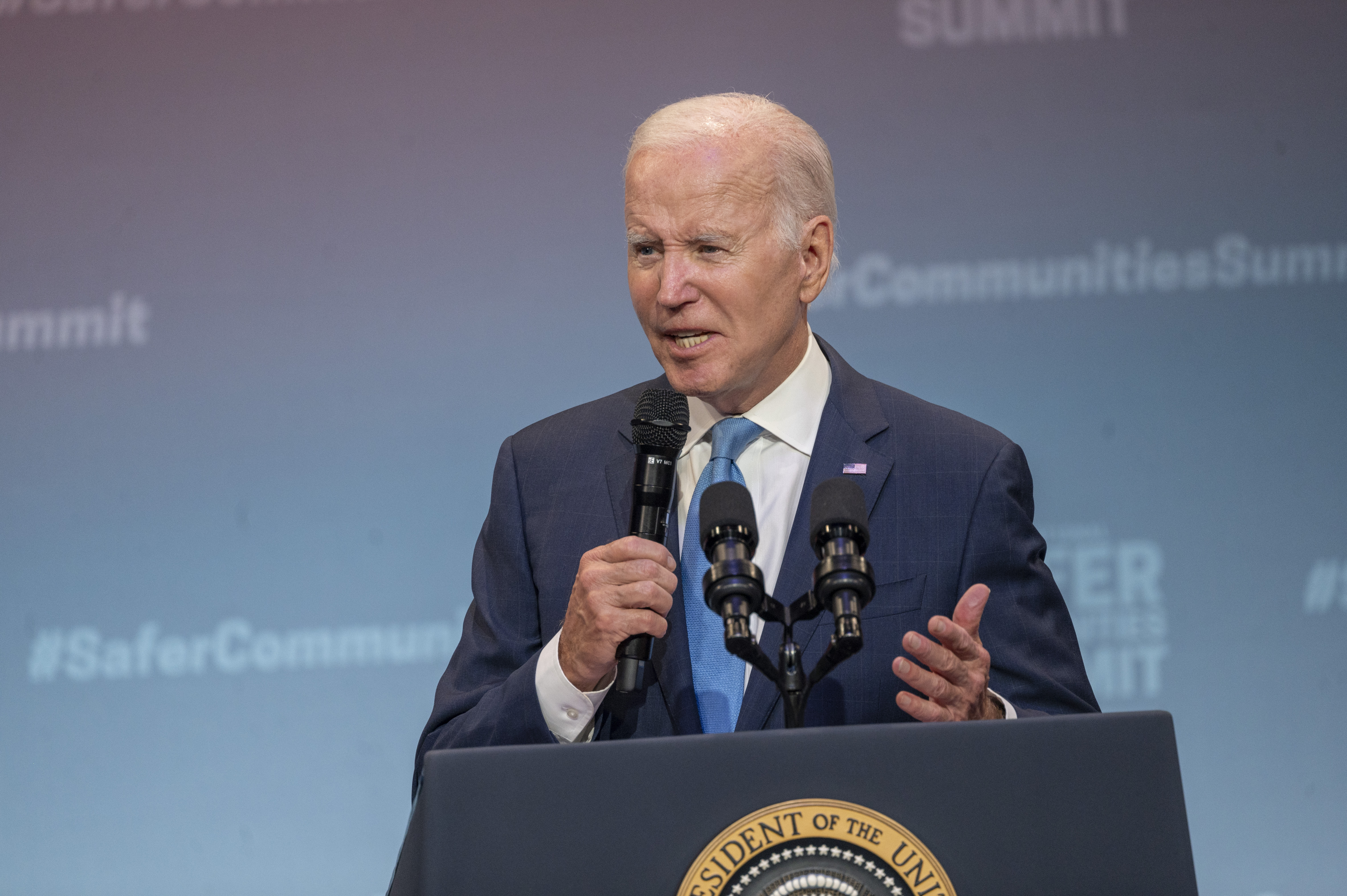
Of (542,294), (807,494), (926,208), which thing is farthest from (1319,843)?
(542,294)

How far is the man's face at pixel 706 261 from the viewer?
5.48 ft

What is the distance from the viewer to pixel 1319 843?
2.93 meters

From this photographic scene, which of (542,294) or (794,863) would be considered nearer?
(794,863)

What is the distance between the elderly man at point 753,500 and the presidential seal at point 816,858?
52cm

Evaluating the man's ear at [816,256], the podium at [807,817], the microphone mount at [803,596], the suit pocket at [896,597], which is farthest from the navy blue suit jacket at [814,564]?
the podium at [807,817]

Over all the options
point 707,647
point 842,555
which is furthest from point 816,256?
point 842,555

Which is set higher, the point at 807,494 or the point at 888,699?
the point at 807,494

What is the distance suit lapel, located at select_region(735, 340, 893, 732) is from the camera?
158 centimetres

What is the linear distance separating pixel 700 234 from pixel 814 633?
55 cm

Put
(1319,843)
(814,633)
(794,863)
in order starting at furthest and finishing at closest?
(1319,843) < (814,633) < (794,863)

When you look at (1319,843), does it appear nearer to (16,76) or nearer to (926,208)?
(926,208)

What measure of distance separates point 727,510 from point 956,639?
0.32 metres

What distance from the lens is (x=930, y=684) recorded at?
1.33 meters

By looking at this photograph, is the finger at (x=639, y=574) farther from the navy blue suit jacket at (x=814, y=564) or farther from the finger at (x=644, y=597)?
the navy blue suit jacket at (x=814, y=564)
